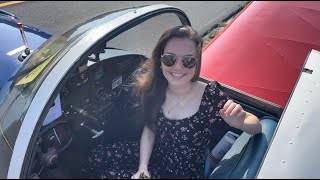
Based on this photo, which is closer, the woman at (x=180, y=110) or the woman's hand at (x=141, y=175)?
the woman's hand at (x=141, y=175)

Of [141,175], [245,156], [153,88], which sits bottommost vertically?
[141,175]

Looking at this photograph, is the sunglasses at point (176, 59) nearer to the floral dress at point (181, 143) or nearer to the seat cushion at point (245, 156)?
the floral dress at point (181, 143)

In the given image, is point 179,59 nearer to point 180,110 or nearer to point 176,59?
point 176,59

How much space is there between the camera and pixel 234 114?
1.98 metres

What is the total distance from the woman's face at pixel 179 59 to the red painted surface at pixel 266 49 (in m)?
1.30

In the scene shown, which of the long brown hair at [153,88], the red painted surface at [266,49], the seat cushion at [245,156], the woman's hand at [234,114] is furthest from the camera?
the red painted surface at [266,49]

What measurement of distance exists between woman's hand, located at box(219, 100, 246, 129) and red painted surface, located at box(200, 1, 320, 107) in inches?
44.6

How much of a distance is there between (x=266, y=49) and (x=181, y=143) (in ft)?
6.38

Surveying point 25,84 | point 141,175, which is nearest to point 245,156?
point 141,175

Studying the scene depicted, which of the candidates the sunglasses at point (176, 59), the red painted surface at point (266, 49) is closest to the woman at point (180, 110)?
the sunglasses at point (176, 59)

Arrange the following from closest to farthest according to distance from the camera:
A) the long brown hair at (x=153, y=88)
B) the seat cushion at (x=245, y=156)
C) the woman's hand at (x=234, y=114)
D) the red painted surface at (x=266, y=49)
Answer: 1. the seat cushion at (x=245, y=156)
2. the woman's hand at (x=234, y=114)
3. the long brown hair at (x=153, y=88)
4. the red painted surface at (x=266, y=49)

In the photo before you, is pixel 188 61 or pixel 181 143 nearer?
pixel 188 61

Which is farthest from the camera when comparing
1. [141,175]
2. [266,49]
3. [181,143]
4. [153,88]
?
[266,49]

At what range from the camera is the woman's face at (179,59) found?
2.02 metres
